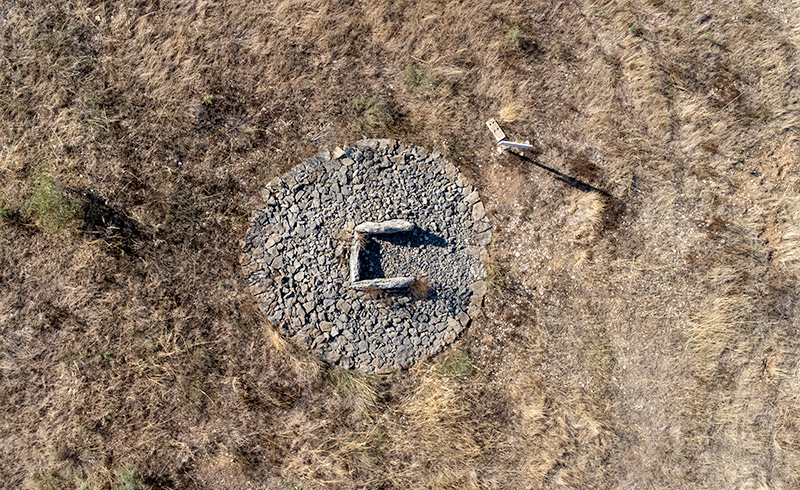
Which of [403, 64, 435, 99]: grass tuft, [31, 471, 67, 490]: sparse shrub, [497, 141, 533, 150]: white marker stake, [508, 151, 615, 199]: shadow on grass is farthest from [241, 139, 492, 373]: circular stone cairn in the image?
[31, 471, 67, 490]: sparse shrub

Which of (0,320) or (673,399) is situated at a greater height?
(0,320)

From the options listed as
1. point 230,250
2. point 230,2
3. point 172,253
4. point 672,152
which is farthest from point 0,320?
point 672,152

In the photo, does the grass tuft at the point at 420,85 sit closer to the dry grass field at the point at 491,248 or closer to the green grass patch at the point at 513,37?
the dry grass field at the point at 491,248

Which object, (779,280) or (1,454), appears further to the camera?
(779,280)

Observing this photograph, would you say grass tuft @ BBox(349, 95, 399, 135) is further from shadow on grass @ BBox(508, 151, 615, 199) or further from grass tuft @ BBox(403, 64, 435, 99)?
shadow on grass @ BBox(508, 151, 615, 199)

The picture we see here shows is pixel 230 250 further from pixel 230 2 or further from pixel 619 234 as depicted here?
pixel 619 234

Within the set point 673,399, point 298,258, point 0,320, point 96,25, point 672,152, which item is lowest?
point 673,399
